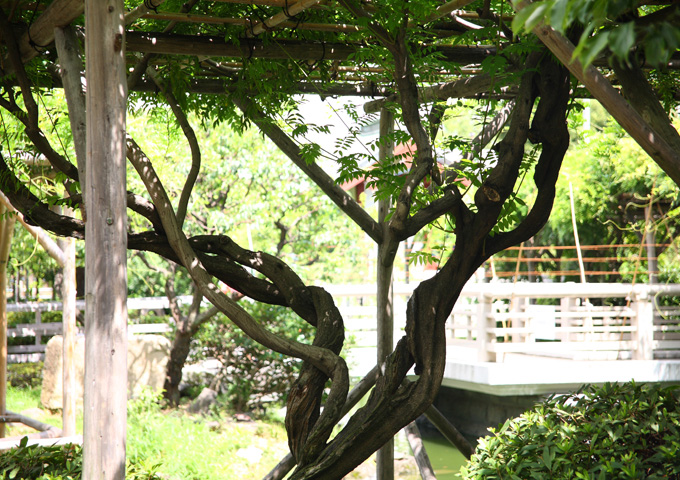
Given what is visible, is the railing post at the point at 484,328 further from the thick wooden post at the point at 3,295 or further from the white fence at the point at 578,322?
the thick wooden post at the point at 3,295

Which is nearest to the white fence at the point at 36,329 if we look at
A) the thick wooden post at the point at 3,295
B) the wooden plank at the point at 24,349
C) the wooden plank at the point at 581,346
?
the wooden plank at the point at 24,349

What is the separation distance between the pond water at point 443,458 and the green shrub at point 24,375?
682cm

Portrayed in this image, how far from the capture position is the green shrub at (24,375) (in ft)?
37.7

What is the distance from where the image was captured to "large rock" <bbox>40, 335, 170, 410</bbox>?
9.68 m

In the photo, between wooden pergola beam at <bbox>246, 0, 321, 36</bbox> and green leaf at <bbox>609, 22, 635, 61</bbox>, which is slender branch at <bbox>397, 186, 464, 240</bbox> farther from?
green leaf at <bbox>609, 22, 635, 61</bbox>

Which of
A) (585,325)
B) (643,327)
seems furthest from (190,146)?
(643,327)

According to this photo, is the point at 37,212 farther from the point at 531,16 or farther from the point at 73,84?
the point at 531,16

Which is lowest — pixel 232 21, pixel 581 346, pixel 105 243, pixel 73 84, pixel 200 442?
pixel 200 442

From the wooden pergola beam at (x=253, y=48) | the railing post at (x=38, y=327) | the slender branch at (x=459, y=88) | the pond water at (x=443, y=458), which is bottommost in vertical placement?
the pond water at (x=443, y=458)

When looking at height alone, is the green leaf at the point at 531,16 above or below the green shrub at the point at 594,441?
above

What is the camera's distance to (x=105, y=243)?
2.54 m

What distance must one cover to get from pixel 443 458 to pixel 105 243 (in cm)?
793

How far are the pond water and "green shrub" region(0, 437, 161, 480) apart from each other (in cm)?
570

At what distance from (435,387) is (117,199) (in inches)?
62.7
